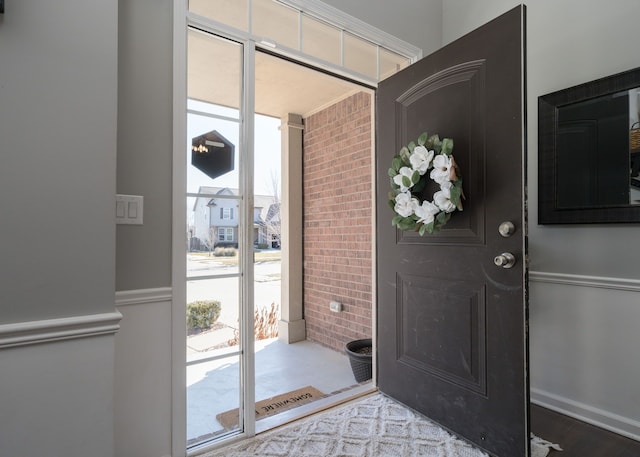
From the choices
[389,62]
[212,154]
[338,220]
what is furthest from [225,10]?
[338,220]

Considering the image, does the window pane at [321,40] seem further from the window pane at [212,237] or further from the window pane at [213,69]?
the window pane at [212,237]

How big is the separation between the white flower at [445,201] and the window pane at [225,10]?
1.25 metres

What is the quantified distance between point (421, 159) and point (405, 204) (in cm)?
23

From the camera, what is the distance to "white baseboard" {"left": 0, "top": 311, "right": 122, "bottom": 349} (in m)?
1.00

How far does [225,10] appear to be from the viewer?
65.7 inches

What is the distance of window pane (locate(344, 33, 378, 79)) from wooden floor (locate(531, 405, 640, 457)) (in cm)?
224

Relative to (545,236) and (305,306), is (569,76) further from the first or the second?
(305,306)

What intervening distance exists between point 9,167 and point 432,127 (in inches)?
68.4

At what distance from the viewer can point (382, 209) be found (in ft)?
7.03

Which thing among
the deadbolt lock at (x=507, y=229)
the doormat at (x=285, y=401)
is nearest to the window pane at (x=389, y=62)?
the deadbolt lock at (x=507, y=229)

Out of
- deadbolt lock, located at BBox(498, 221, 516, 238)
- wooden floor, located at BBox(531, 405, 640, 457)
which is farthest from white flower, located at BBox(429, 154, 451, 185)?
wooden floor, located at BBox(531, 405, 640, 457)

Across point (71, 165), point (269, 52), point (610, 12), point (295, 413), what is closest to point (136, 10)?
point (269, 52)

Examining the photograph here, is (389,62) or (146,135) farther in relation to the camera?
(389,62)

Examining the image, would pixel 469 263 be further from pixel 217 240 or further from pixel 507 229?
pixel 217 240
